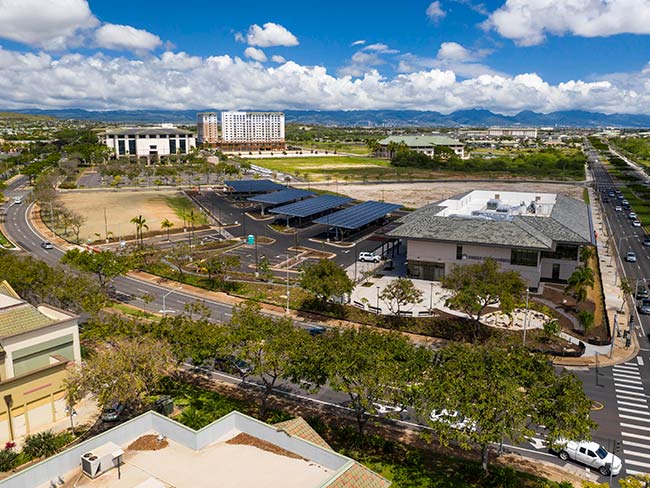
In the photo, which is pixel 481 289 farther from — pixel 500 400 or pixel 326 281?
pixel 500 400

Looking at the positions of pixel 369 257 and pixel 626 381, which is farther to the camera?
pixel 369 257

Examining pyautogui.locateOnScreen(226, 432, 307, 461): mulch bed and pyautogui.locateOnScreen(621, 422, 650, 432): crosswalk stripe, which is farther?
pyautogui.locateOnScreen(621, 422, 650, 432): crosswalk stripe

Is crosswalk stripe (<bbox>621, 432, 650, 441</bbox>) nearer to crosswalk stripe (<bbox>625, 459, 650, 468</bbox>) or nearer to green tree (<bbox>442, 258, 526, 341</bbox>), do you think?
crosswalk stripe (<bbox>625, 459, 650, 468</bbox>)

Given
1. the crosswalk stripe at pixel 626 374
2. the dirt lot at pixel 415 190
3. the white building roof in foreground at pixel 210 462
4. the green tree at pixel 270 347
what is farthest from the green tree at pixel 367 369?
the dirt lot at pixel 415 190

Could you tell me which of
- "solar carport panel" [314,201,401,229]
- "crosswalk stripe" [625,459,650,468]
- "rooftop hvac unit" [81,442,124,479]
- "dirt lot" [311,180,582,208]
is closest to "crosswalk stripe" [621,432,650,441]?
"crosswalk stripe" [625,459,650,468]

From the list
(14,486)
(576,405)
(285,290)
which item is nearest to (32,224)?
(285,290)

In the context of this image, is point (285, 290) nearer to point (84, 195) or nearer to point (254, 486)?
point (254, 486)

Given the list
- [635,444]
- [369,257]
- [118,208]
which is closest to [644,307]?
[635,444]
